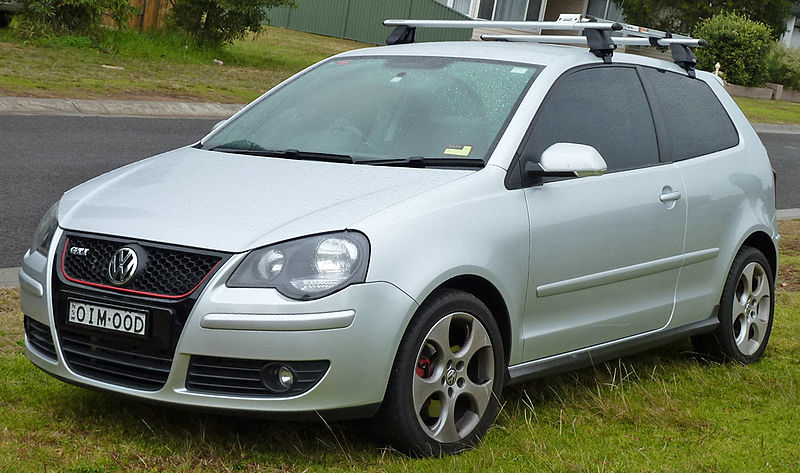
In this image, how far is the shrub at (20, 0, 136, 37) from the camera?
19797 millimetres

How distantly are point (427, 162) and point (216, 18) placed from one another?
18.2 meters

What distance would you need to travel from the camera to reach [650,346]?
559cm

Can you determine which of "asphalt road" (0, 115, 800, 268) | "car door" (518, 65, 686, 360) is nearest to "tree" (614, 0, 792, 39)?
"asphalt road" (0, 115, 800, 268)

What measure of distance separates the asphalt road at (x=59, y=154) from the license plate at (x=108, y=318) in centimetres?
308

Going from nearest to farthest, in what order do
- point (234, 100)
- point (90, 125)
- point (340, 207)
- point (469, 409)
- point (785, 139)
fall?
1. point (340, 207)
2. point (469, 409)
3. point (90, 125)
4. point (234, 100)
5. point (785, 139)

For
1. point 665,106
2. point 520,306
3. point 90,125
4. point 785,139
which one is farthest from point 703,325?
point 785,139

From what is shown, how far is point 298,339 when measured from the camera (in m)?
3.95

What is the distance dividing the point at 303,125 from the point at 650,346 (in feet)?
6.28

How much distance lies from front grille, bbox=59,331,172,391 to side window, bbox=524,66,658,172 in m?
1.77

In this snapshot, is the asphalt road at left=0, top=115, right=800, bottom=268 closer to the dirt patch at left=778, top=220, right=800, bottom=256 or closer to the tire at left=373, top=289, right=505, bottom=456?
the dirt patch at left=778, top=220, right=800, bottom=256

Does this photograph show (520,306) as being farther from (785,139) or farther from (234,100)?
(785,139)

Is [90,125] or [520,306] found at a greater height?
[520,306]

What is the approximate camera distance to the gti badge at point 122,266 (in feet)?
13.3

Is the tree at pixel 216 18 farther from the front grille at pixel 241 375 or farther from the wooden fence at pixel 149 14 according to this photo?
the front grille at pixel 241 375
